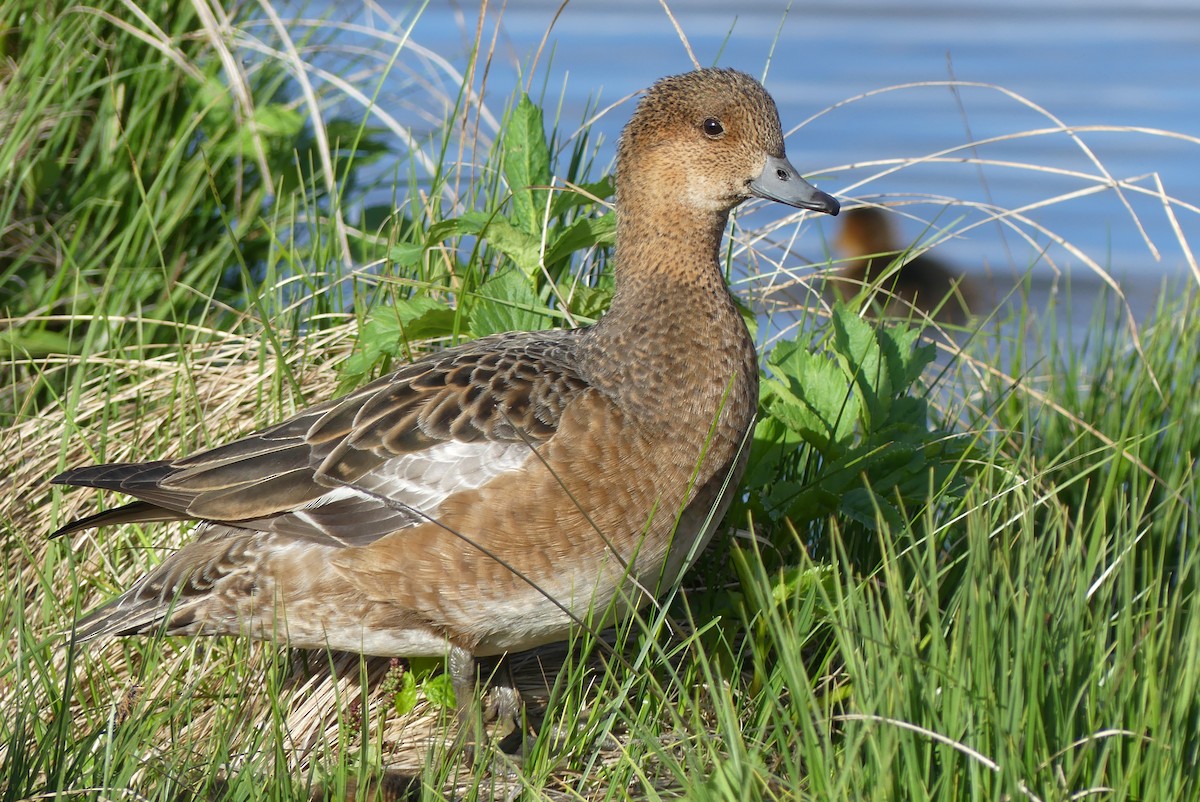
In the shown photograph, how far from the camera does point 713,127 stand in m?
3.55


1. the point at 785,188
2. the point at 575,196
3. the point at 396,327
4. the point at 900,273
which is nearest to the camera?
the point at 785,188

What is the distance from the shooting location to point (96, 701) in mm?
3264

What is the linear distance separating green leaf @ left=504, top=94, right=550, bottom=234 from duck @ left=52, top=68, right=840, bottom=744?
452 millimetres

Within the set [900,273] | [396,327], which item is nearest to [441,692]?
[396,327]

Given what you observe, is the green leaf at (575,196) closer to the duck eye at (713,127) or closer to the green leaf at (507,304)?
the green leaf at (507,304)

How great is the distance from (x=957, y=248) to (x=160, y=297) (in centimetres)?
545

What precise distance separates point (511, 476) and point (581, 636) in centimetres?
51

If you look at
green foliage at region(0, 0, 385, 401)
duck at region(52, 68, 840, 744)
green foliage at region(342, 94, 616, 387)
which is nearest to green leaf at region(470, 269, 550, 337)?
green foliage at region(342, 94, 616, 387)

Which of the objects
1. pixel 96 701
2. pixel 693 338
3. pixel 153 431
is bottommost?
pixel 96 701

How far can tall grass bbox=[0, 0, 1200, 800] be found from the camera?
255cm

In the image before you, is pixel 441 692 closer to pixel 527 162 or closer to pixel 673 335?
pixel 673 335

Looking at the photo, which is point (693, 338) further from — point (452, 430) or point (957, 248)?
point (957, 248)

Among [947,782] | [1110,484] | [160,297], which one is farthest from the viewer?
[160,297]

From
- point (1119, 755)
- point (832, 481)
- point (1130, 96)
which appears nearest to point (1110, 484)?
point (832, 481)
